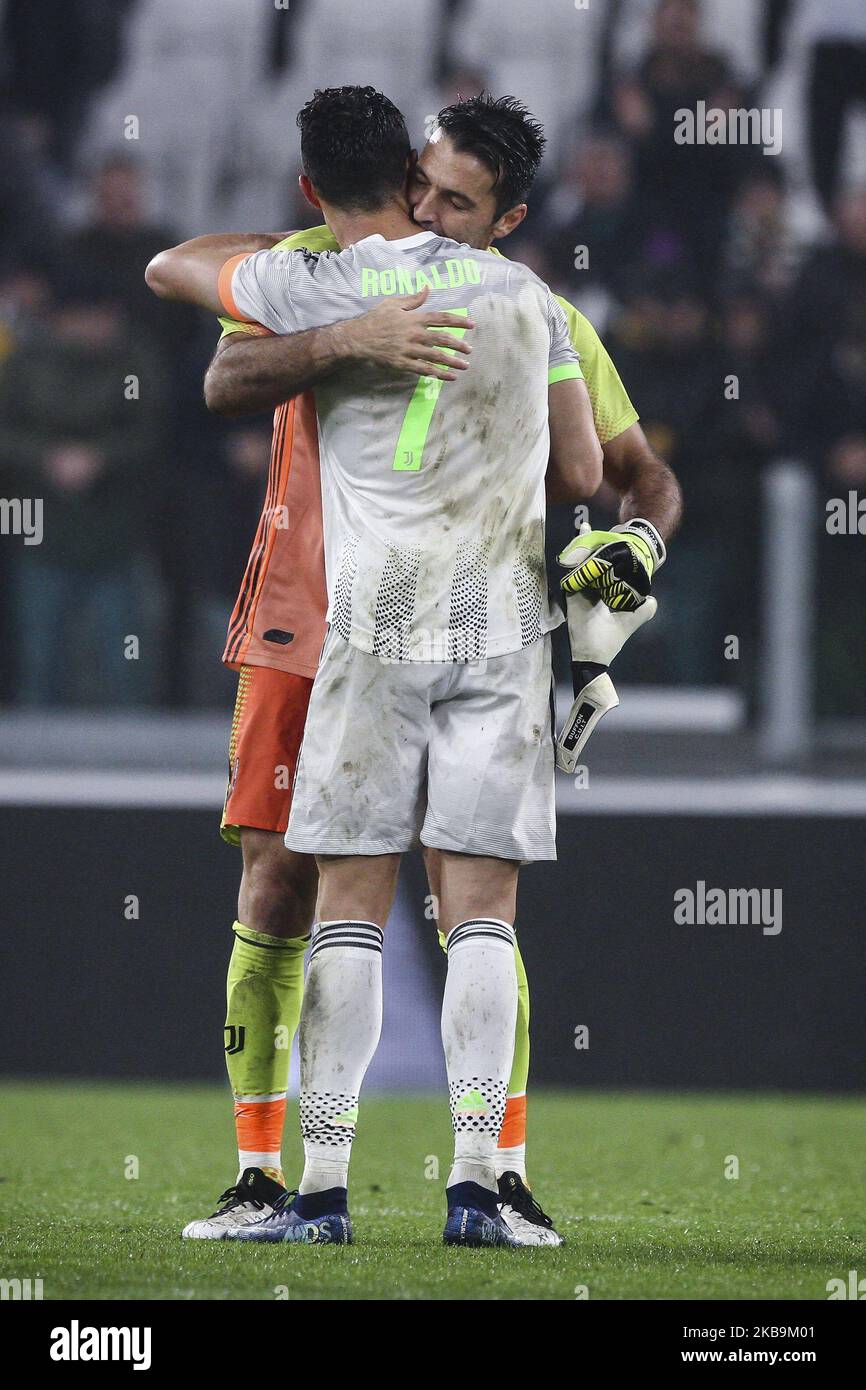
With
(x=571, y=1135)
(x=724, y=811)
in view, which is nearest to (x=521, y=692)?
(x=571, y=1135)

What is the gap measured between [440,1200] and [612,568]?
1437 millimetres

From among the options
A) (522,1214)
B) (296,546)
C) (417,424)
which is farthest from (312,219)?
(522,1214)

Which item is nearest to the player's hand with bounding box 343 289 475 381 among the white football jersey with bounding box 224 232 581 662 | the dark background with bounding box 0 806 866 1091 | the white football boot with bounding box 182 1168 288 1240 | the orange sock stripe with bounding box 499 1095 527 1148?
the white football jersey with bounding box 224 232 581 662

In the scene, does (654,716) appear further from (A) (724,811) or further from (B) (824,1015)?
(B) (824,1015)

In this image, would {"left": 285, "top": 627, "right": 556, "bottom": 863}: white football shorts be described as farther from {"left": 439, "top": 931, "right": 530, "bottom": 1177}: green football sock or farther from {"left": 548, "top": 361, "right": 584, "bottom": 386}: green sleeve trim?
{"left": 548, "top": 361, "right": 584, "bottom": 386}: green sleeve trim

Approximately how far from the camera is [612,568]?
2961mm

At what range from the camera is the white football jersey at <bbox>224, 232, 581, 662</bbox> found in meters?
2.85

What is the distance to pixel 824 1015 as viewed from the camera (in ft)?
19.2

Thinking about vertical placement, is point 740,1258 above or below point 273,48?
below

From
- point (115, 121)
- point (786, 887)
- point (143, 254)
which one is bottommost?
point (786, 887)

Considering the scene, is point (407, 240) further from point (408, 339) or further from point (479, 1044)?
point (479, 1044)

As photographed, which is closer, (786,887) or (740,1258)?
(740,1258)

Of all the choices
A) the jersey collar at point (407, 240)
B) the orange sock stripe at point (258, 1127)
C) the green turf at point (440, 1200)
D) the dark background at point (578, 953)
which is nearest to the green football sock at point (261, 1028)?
the orange sock stripe at point (258, 1127)
